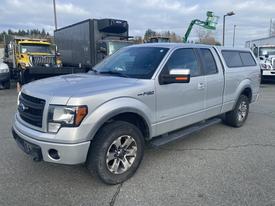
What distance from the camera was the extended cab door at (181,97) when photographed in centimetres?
420

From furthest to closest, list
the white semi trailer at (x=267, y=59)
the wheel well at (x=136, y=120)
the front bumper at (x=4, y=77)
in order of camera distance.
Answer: the white semi trailer at (x=267, y=59) < the front bumper at (x=4, y=77) < the wheel well at (x=136, y=120)

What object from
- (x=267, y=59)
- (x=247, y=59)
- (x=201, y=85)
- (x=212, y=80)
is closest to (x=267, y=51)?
(x=267, y=59)

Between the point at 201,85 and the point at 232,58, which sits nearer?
the point at 201,85

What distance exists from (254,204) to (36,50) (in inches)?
578

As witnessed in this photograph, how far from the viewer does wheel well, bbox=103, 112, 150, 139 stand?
380cm

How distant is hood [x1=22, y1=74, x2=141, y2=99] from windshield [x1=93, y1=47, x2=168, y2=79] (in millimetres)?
291

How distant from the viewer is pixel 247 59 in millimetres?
6734

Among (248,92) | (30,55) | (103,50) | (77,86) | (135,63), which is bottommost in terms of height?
(248,92)

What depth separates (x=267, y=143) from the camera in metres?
5.39

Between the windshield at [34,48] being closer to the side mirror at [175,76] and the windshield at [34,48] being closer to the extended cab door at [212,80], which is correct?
the extended cab door at [212,80]

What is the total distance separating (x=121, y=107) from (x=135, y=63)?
3.73 ft

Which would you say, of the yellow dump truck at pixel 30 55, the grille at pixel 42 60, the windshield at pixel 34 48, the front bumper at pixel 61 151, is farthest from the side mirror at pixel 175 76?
the windshield at pixel 34 48

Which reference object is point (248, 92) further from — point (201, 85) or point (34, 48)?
point (34, 48)

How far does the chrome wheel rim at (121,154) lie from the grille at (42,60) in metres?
12.4
